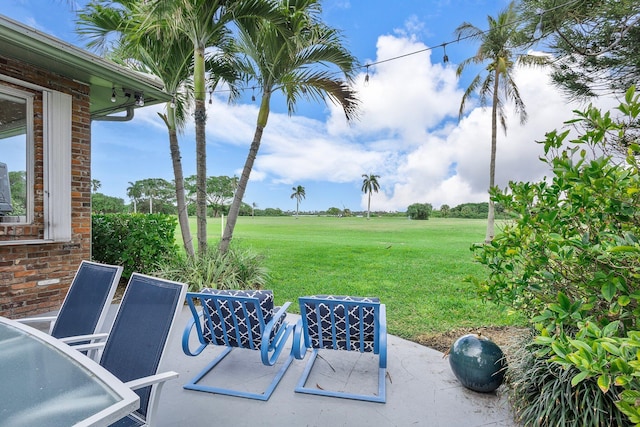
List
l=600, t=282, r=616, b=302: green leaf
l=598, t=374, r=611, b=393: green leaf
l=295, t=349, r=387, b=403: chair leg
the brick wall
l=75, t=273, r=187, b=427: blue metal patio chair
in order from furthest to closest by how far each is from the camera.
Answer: the brick wall → l=295, t=349, r=387, b=403: chair leg → l=75, t=273, r=187, b=427: blue metal patio chair → l=600, t=282, r=616, b=302: green leaf → l=598, t=374, r=611, b=393: green leaf

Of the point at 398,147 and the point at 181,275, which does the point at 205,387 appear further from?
the point at 398,147

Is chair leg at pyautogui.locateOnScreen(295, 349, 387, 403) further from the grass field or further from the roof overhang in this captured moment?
the roof overhang

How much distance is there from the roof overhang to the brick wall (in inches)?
7.1

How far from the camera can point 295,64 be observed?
6297mm

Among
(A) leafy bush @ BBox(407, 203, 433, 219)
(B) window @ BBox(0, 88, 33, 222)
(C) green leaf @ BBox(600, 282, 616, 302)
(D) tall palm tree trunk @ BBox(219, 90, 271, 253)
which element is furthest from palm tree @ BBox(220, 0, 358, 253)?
(A) leafy bush @ BBox(407, 203, 433, 219)

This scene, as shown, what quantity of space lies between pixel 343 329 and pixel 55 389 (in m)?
1.91

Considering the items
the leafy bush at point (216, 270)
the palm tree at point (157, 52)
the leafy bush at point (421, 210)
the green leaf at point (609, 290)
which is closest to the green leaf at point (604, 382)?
the green leaf at point (609, 290)

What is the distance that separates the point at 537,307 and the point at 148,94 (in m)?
5.48

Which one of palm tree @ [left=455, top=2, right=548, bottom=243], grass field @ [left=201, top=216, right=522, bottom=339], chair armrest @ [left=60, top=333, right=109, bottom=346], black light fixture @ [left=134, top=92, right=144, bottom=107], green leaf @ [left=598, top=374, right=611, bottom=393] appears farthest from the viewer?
palm tree @ [left=455, top=2, right=548, bottom=243]

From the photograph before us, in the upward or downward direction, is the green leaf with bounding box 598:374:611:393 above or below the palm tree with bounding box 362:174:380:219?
below

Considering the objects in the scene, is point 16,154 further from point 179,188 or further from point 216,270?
point 216,270

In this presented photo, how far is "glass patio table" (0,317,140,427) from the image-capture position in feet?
3.99

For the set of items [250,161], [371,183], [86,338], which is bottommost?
[86,338]

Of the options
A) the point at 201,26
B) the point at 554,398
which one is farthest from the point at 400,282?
the point at 201,26
